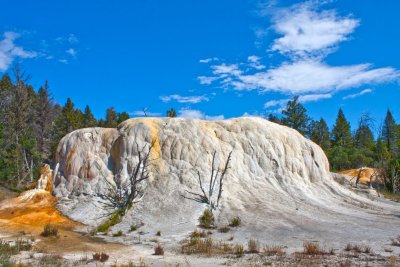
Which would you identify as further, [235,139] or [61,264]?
[235,139]

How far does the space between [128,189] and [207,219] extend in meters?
4.93

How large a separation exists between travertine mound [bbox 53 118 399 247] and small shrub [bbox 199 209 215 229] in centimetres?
35

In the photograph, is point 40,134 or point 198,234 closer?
point 198,234

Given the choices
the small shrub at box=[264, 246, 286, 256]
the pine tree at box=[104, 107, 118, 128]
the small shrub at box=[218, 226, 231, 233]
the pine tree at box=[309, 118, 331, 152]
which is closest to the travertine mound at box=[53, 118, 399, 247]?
the small shrub at box=[218, 226, 231, 233]

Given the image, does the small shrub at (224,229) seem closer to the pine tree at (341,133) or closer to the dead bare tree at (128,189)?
the dead bare tree at (128,189)

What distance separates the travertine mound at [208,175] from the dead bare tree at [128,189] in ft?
1.12

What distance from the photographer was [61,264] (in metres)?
11.6

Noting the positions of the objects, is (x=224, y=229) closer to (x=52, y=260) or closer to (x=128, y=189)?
(x=128, y=189)

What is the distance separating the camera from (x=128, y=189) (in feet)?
72.3

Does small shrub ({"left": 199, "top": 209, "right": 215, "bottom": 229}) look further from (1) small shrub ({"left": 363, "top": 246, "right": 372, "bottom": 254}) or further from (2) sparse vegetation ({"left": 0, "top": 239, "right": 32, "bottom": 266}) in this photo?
(2) sparse vegetation ({"left": 0, "top": 239, "right": 32, "bottom": 266})

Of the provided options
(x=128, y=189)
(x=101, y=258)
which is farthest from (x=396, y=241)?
(x=128, y=189)

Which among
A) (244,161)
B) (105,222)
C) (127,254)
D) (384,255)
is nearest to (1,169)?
(105,222)

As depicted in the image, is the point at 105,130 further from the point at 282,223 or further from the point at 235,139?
the point at 282,223

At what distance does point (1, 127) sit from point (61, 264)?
29.8m
